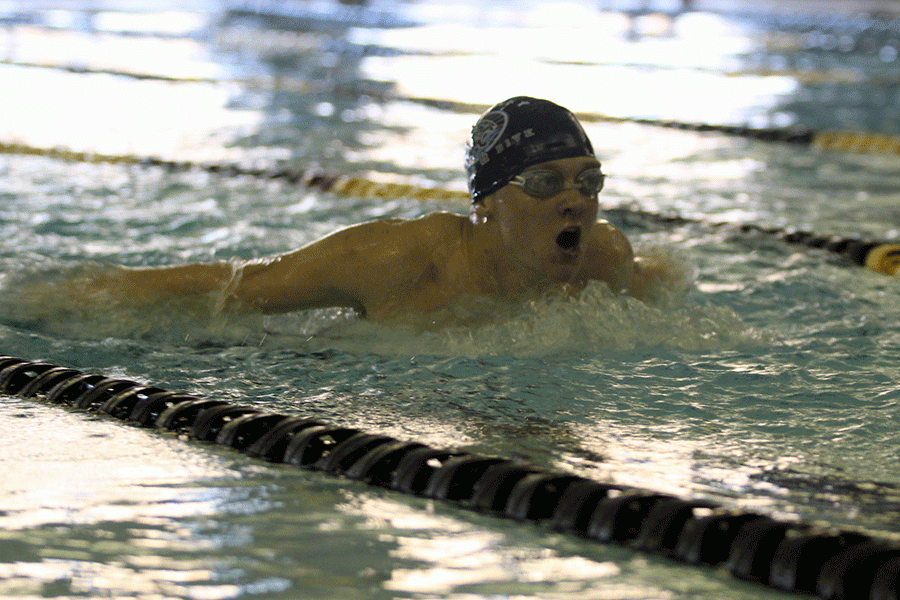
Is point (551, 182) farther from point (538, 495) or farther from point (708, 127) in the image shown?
point (708, 127)

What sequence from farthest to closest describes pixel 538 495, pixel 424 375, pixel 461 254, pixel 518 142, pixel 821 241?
pixel 821 241
pixel 461 254
pixel 518 142
pixel 424 375
pixel 538 495

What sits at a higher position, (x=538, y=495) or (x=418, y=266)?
(x=418, y=266)

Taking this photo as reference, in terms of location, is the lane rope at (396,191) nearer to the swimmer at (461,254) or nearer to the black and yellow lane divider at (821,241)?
the black and yellow lane divider at (821,241)

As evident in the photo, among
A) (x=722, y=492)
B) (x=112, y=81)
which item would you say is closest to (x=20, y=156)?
(x=112, y=81)

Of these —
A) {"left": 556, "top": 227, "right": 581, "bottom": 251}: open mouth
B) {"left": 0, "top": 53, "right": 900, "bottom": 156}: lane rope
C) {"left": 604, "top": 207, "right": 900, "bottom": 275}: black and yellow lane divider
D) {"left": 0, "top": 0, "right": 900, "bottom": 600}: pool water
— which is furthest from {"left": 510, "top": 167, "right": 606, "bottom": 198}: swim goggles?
{"left": 0, "top": 53, "right": 900, "bottom": 156}: lane rope

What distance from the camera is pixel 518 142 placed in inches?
124

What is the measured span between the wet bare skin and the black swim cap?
42 millimetres

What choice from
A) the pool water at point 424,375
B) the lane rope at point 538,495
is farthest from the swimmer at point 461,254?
the lane rope at point 538,495

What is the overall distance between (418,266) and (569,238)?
468 millimetres

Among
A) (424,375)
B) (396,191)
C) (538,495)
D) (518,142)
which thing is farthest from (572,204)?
(396,191)

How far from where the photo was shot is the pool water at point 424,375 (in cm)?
179

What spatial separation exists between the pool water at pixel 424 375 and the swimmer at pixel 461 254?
0.10 m

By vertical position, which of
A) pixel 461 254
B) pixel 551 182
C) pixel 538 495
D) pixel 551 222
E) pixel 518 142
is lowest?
pixel 538 495

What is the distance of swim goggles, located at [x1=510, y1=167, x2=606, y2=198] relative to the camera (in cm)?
308
